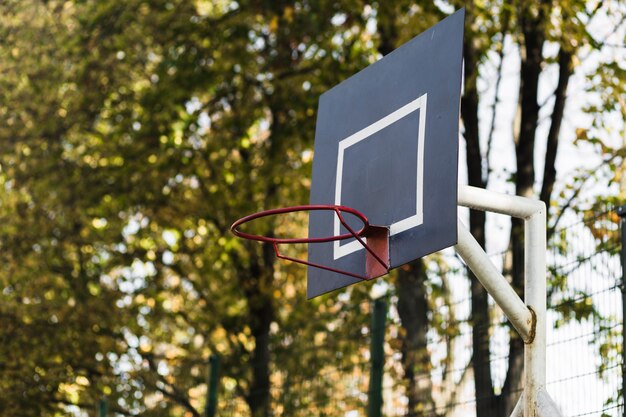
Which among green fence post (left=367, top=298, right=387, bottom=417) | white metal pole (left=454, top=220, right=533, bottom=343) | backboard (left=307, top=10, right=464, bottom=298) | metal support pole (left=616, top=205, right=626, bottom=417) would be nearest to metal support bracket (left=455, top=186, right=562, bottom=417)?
white metal pole (left=454, top=220, right=533, bottom=343)

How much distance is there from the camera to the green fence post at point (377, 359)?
8.86 meters

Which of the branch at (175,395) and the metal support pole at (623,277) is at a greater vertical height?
the branch at (175,395)

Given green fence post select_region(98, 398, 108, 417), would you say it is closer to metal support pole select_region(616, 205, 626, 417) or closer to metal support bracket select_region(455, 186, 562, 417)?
metal support pole select_region(616, 205, 626, 417)

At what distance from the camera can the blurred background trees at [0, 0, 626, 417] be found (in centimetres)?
1235

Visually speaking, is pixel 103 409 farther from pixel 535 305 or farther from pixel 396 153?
pixel 535 305

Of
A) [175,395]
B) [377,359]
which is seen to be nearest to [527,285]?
[377,359]

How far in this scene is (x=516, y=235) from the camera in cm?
1172

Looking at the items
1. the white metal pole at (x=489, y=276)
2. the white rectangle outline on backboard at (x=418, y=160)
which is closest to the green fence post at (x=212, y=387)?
the white rectangle outline on backboard at (x=418, y=160)

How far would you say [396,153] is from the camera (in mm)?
5965

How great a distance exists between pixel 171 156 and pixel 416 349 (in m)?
6.78

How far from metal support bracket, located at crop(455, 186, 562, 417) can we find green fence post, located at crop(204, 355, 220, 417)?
599 cm

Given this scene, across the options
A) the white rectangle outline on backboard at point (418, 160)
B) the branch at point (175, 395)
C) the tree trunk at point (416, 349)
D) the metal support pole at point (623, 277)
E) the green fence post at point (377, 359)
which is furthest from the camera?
the branch at point (175, 395)

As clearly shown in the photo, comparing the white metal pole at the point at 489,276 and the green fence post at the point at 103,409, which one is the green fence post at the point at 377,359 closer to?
the white metal pole at the point at 489,276

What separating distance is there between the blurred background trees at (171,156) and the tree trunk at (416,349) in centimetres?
284
